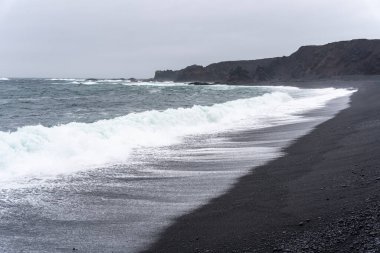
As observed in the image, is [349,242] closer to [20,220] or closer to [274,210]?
[274,210]

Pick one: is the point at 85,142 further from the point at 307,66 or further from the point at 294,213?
the point at 307,66

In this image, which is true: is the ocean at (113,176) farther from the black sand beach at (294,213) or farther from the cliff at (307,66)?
the cliff at (307,66)

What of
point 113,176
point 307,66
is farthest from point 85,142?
point 307,66

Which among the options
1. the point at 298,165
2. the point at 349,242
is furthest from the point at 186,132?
the point at 349,242

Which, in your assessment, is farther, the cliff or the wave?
the cliff

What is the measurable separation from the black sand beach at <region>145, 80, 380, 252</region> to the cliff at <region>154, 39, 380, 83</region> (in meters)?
79.3

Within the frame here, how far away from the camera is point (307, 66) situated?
346ft

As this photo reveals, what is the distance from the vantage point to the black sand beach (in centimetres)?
464

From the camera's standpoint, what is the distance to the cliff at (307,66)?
295ft

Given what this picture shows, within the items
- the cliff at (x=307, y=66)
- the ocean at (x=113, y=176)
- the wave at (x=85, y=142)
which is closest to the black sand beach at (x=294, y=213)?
the ocean at (x=113, y=176)

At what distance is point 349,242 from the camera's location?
436 cm

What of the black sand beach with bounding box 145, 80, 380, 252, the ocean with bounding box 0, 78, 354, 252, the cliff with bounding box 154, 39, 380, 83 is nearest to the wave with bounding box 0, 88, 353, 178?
the ocean with bounding box 0, 78, 354, 252

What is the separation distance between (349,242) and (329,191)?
2.14 m

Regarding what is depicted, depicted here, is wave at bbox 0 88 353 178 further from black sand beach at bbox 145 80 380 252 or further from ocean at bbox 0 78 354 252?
black sand beach at bbox 145 80 380 252
